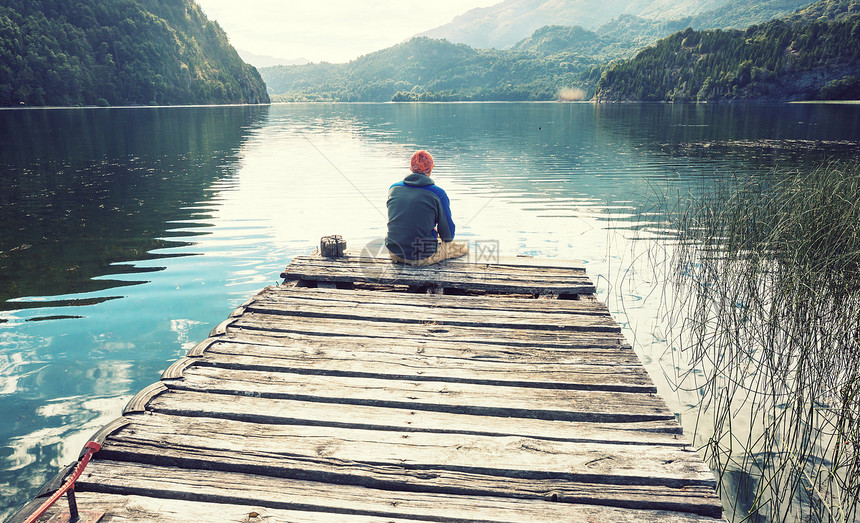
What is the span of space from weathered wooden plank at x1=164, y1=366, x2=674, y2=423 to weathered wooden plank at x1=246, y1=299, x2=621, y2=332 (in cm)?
133

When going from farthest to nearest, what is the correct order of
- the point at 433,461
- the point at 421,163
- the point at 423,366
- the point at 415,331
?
the point at 421,163, the point at 415,331, the point at 423,366, the point at 433,461

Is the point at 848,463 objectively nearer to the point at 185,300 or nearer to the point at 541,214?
the point at 185,300

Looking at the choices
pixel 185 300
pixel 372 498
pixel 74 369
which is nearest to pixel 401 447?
pixel 372 498

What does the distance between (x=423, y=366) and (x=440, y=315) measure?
1271 mm

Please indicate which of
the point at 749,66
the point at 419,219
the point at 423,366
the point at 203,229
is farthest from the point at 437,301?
the point at 749,66

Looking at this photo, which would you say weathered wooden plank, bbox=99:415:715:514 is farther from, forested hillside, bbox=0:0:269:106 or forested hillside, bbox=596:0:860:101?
forested hillside, bbox=596:0:860:101

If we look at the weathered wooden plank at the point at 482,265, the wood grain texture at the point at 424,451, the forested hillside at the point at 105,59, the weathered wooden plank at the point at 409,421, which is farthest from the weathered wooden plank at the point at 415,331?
the forested hillside at the point at 105,59

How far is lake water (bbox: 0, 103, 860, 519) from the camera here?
5754 millimetres

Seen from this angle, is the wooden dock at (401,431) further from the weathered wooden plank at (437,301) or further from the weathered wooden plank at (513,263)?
the weathered wooden plank at (513,263)

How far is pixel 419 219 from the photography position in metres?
6.60

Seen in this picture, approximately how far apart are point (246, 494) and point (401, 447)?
93 cm

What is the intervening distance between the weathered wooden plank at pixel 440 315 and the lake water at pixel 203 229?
134 cm

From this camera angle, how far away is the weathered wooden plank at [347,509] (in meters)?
2.65

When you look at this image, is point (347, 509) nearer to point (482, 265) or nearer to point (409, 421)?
point (409, 421)
